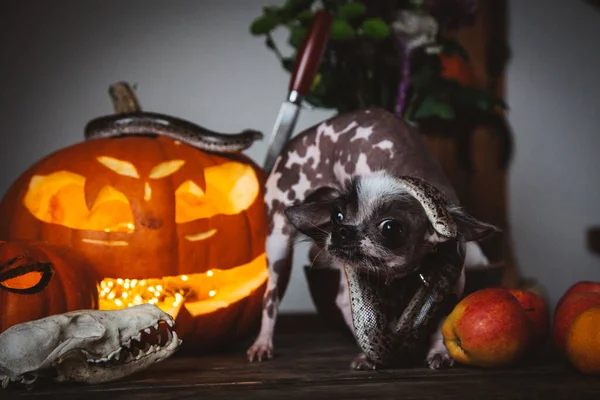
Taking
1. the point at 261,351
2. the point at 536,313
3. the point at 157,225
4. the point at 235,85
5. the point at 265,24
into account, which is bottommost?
the point at 261,351

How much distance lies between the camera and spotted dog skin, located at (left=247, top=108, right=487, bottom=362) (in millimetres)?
1491

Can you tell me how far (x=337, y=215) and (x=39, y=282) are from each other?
0.58m

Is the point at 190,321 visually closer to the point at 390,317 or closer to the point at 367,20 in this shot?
the point at 390,317

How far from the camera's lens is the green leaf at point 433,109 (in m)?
1.90

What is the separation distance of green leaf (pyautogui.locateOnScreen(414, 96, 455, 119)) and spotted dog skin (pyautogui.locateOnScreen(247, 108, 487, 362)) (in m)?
0.36

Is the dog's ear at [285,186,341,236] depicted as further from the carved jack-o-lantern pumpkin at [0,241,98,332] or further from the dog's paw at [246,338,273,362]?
the carved jack-o-lantern pumpkin at [0,241,98,332]

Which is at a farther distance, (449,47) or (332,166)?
(449,47)

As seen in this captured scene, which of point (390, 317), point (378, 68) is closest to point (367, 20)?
point (378, 68)

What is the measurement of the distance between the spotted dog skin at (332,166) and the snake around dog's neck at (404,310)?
4.7 inches

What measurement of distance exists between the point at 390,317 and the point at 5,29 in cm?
168

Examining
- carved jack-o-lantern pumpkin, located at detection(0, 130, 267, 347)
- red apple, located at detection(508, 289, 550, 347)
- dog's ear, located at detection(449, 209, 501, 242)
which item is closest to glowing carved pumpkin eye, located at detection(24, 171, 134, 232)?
carved jack-o-lantern pumpkin, located at detection(0, 130, 267, 347)

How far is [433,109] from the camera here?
192 cm

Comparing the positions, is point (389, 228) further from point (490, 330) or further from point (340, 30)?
point (340, 30)

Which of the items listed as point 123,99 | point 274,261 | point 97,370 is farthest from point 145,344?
point 123,99
